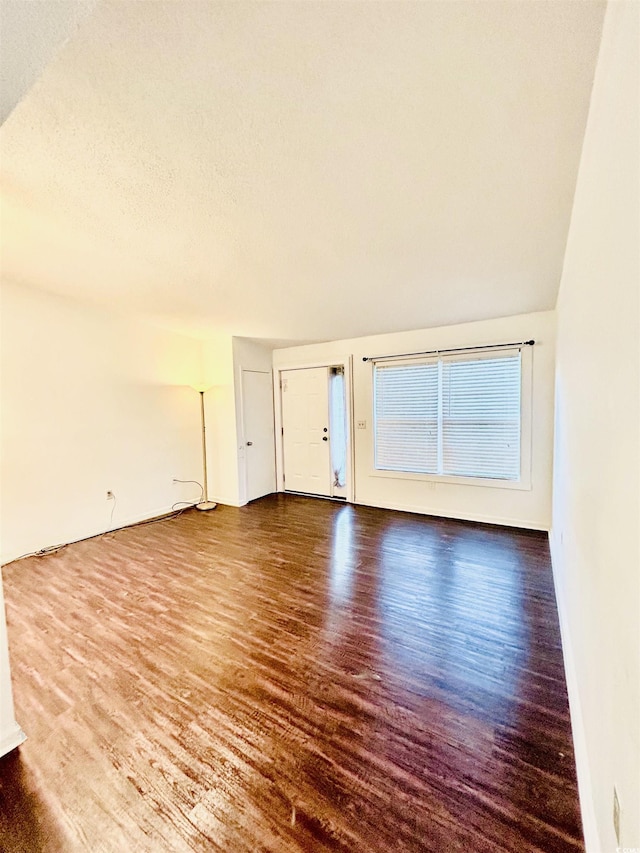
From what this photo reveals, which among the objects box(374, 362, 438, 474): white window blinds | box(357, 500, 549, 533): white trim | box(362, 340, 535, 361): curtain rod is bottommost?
box(357, 500, 549, 533): white trim

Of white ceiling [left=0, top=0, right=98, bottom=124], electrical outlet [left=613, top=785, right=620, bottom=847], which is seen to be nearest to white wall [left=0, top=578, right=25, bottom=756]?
white ceiling [left=0, top=0, right=98, bottom=124]

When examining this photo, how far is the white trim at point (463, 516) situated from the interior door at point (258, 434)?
5.03 ft

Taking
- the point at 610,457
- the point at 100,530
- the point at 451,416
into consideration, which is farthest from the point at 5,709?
the point at 451,416

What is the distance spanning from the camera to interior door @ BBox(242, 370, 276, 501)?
4.98 metres

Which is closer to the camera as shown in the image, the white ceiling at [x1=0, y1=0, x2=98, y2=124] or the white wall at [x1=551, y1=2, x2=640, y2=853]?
the white wall at [x1=551, y1=2, x2=640, y2=853]

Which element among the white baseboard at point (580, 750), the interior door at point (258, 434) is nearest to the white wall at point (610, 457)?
the white baseboard at point (580, 750)

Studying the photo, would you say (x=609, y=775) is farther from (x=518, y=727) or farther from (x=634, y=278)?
(x=634, y=278)

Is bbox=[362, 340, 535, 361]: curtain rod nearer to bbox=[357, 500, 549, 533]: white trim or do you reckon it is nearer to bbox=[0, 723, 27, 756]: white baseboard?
bbox=[357, 500, 549, 533]: white trim

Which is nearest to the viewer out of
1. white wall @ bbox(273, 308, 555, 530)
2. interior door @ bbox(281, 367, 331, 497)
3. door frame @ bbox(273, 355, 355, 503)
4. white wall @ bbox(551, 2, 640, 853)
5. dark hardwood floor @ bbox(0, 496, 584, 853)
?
white wall @ bbox(551, 2, 640, 853)

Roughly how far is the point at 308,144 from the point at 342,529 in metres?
3.35

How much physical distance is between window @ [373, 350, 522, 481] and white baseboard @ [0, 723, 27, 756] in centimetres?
380

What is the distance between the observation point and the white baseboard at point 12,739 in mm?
1396

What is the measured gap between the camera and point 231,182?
1740 millimetres

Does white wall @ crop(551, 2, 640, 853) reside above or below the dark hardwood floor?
above
